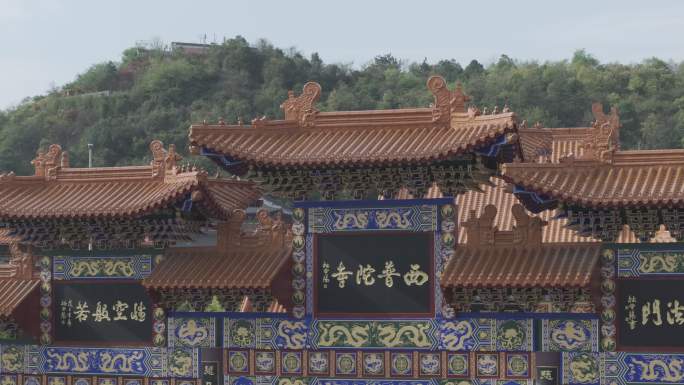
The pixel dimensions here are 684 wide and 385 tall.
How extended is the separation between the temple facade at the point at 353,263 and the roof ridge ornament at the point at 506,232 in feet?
0.08

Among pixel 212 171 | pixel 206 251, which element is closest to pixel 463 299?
pixel 206 251

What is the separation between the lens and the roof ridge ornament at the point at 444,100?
16609mm

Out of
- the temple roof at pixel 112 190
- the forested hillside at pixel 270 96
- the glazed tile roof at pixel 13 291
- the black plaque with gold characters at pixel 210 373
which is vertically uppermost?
the forested hillside at pixel 270 96

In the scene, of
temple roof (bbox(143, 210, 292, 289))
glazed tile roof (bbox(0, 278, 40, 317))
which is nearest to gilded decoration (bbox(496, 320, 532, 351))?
temple roof (bbox(143, 210, 292, 289))

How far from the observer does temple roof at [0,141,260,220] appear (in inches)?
678

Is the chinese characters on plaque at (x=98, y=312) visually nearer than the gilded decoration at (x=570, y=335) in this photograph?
No

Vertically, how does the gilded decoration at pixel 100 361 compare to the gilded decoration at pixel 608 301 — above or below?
below

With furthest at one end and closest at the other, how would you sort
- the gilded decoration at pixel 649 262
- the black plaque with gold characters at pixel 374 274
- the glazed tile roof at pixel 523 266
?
the black plaque with gold characters at pixel 374 274, the gilded decoration at pixel 649 262, the glazed tile roof at pixel 523 266

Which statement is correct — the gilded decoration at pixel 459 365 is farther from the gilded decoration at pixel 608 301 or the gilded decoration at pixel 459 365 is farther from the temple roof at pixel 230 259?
the temple roof at pixel 230 259

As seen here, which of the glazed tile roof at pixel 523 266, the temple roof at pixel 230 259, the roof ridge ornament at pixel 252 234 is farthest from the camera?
the roof ridge ornament at pixel 252 234

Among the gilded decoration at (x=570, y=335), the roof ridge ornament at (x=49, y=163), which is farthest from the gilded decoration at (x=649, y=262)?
the roof ridge ornament at (x=49, y=163)

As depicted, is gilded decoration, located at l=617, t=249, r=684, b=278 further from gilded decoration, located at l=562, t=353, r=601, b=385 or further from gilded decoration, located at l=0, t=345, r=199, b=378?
gilded decoration, located at l=0, t=345, r=199, b=378

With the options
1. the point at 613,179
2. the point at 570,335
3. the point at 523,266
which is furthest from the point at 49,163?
the point at 613,179

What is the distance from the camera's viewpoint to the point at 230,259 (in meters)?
17.5
